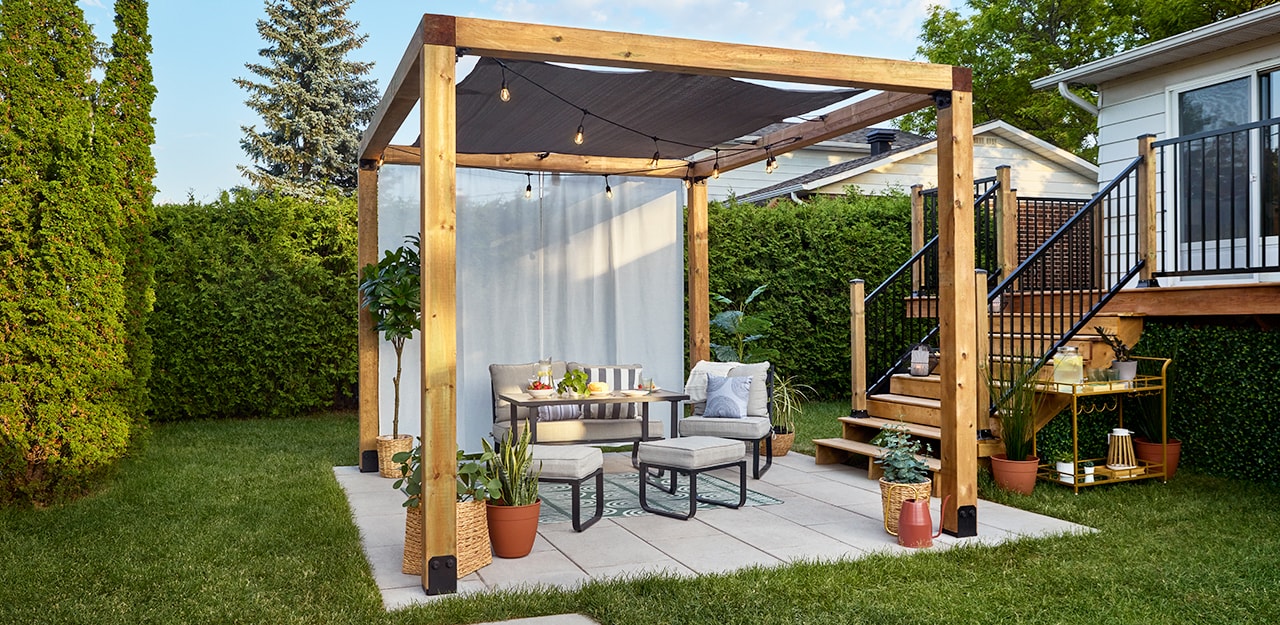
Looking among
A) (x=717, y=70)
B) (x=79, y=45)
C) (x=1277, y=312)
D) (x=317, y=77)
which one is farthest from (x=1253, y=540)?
(x=317, y=77)

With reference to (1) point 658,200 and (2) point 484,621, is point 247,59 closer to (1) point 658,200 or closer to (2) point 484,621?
(1) point 658,200

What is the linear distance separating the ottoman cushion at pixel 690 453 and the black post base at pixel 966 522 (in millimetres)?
1362

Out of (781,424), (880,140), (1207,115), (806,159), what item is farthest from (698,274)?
(806,159)

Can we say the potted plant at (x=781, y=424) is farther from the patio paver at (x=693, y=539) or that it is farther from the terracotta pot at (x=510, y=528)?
the terracotta pot at (x=510, y=528)

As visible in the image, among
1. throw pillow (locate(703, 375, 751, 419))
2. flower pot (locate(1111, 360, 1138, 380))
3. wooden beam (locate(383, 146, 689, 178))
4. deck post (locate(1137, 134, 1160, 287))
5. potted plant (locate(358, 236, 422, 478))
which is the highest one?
wooden beam (locate(383, 146, 689, 178))

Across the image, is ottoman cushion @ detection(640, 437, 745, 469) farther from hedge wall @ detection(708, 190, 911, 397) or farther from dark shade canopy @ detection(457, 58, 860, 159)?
hedge wall @ detection(708, 190, 911, 397)

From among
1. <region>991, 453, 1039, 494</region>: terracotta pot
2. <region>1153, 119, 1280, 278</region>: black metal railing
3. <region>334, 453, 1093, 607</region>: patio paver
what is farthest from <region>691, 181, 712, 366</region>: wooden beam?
<region>1153, 119, 1280, 278</region>: black metal railing

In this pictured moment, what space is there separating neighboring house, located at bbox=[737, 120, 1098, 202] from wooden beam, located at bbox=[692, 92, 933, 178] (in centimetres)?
669

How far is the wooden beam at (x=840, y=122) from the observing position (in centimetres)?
530

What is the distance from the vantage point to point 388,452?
6.71 metres

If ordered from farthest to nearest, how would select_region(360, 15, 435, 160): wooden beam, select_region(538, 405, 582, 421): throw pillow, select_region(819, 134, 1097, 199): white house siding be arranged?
select_region(819, 134, 1097, 199): white house siding
select_region(538, 405, 582, 421): throw pillow
select_region(360, 15, 435, 160): wooden beam

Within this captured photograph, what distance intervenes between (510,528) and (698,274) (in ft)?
13.9

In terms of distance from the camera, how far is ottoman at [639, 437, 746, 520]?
5.33 meters

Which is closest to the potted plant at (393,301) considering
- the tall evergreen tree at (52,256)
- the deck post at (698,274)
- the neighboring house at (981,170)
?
the tall evergreen tree at (52,256)
